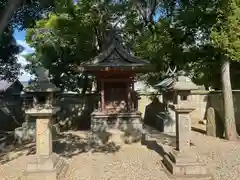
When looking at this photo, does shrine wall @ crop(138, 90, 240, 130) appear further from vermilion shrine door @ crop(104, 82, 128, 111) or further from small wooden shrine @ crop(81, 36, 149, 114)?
vermilion shrine door @ crop(104, 82, 128, 111)

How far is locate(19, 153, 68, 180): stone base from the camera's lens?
8.05m

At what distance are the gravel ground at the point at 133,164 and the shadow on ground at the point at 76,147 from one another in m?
0.44

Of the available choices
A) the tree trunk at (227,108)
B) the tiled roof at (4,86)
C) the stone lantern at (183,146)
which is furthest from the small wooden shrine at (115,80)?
the tiled roof at (4,86)

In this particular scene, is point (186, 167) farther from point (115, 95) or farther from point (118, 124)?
point (115, 95)

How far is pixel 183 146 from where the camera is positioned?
8484mm

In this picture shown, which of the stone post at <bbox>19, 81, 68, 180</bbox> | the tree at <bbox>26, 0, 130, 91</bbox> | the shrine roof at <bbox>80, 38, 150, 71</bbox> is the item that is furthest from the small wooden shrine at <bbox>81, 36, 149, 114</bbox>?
the stone post at <bbox>19, 81, 68, 180</bbox>

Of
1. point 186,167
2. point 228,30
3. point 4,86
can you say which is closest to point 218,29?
point 228,30

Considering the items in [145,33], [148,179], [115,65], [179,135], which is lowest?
[148,179]

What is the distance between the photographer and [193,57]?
14305 mm

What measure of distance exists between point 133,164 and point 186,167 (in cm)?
201

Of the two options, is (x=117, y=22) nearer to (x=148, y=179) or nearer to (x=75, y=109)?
(x=75, y=109)

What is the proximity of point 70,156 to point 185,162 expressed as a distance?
13.9 feet

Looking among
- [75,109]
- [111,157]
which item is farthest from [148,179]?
[75,109]

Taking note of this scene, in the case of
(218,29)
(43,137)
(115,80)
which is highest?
(218,29)
